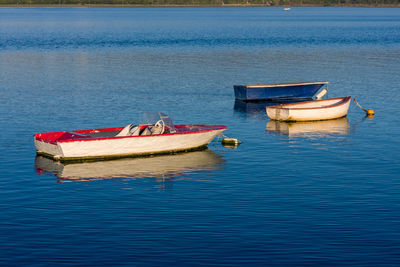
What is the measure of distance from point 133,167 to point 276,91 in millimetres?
28651

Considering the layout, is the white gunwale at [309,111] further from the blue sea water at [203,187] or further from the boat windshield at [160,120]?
the boat windshield at [160,120]

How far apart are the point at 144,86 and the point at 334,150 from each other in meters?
33.6

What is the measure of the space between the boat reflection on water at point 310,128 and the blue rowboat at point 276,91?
10.4 metres

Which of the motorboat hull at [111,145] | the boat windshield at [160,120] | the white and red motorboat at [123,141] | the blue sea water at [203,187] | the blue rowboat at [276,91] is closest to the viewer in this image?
the blue sea water at [203,187]

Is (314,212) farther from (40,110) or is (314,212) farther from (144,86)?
(144,86)

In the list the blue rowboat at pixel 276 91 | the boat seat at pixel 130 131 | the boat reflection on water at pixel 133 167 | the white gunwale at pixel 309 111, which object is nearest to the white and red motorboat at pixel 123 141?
the boat seat at pixel 130 131

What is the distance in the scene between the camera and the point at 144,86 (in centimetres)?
6788

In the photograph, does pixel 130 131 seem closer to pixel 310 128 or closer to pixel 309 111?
pixel 310 128

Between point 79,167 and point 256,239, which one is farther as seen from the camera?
point 79,167

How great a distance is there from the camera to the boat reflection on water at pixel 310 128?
44250 mm

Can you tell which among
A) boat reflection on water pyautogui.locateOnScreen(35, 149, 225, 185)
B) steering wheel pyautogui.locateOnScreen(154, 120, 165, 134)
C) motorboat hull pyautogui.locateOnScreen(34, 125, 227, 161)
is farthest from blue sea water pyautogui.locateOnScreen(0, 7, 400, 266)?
steering wheel pyautogui.locateOnScreen(154, 120, 165, 134)

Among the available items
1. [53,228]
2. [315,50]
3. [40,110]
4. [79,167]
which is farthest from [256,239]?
[315,50]

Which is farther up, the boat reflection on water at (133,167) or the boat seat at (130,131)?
the boat seat at (130,131)

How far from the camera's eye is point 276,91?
59781 millimetres
